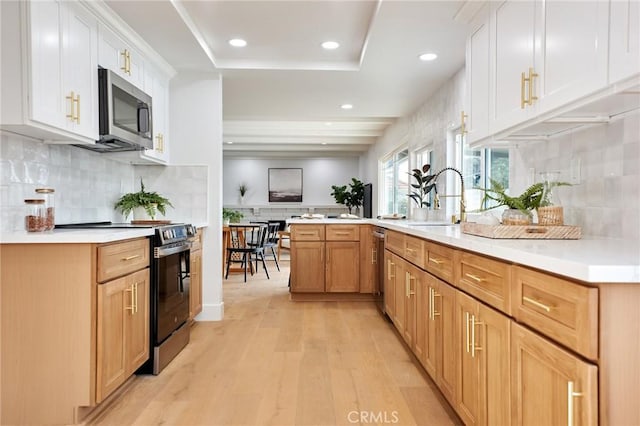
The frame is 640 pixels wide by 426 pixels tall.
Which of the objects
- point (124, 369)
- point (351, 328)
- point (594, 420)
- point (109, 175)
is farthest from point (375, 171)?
point (594, 420)

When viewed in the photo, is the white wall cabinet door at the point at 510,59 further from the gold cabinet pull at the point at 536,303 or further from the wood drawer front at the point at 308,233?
the wood drawer front at the point at 308,233

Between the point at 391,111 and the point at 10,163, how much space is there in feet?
14.2

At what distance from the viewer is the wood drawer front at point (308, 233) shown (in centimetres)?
460

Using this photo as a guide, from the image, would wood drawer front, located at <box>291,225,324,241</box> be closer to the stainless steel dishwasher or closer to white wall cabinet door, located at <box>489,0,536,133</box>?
the stainless steel dishwasher

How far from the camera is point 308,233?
461 cm

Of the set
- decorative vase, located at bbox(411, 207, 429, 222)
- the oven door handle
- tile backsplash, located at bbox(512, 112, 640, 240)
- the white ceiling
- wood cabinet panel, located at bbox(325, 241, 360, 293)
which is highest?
the white ceiling

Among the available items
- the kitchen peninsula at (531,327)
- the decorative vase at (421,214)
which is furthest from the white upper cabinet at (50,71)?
the decorative vase at (421,214)

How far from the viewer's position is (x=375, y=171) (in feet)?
28.8

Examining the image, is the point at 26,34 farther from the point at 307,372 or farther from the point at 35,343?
the point at 307,372

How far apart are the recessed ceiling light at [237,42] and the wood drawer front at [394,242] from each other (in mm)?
1996

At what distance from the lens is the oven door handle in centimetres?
261

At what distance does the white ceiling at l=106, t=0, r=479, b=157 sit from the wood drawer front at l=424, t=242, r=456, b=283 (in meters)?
1.43

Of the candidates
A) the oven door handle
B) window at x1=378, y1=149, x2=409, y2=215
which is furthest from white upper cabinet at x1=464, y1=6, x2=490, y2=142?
window at x1=378, y1=149, x2=409, y2=215

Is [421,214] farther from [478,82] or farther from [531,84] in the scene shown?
[531,84]
